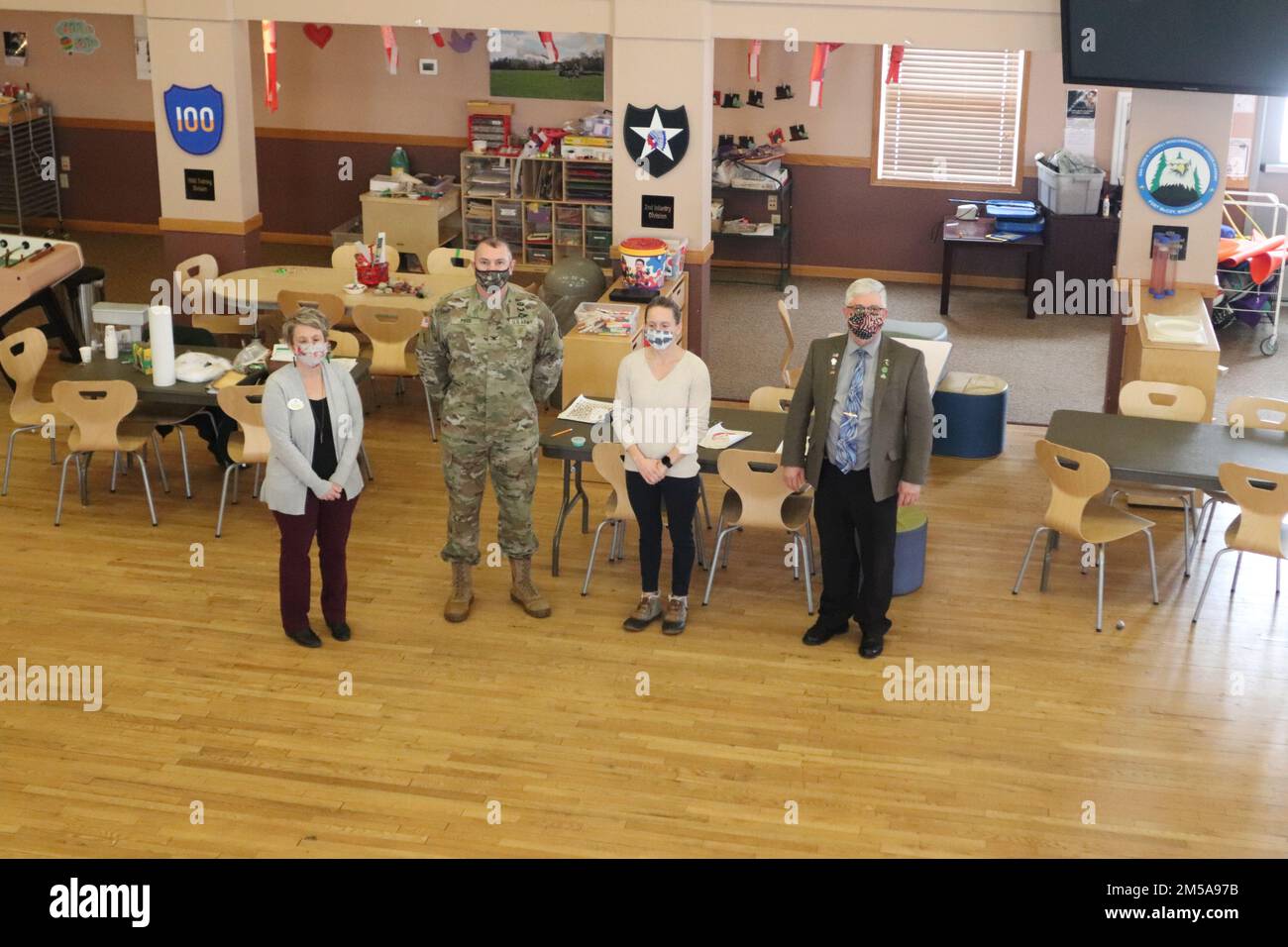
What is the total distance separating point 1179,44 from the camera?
28.9 feet

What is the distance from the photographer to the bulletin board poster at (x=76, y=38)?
14.0 m

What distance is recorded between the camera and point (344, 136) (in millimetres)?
14039

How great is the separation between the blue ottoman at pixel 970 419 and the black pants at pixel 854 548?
257cm

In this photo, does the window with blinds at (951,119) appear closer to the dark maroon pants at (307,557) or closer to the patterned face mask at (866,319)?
the patterned face mask at (866,319)

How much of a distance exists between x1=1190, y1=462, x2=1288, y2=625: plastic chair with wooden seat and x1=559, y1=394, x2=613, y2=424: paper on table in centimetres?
302

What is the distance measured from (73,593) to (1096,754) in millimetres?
4796

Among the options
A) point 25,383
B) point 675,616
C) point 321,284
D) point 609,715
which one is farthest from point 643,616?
point 321,284

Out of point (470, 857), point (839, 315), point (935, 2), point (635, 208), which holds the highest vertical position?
point (935, 2)

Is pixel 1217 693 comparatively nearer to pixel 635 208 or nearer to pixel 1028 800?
pixel 1028 800

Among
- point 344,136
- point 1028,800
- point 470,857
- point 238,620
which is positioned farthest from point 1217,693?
point 344,136

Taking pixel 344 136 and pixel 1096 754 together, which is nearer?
pixel 1096 754

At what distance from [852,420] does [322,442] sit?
2265 millimetres

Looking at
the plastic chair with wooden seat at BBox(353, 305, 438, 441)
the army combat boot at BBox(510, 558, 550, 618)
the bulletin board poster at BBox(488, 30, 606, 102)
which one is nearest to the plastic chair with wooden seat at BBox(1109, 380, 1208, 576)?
the army combat boot at BBox(510, 558, 550, 618)

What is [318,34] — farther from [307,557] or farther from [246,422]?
[307,557]
